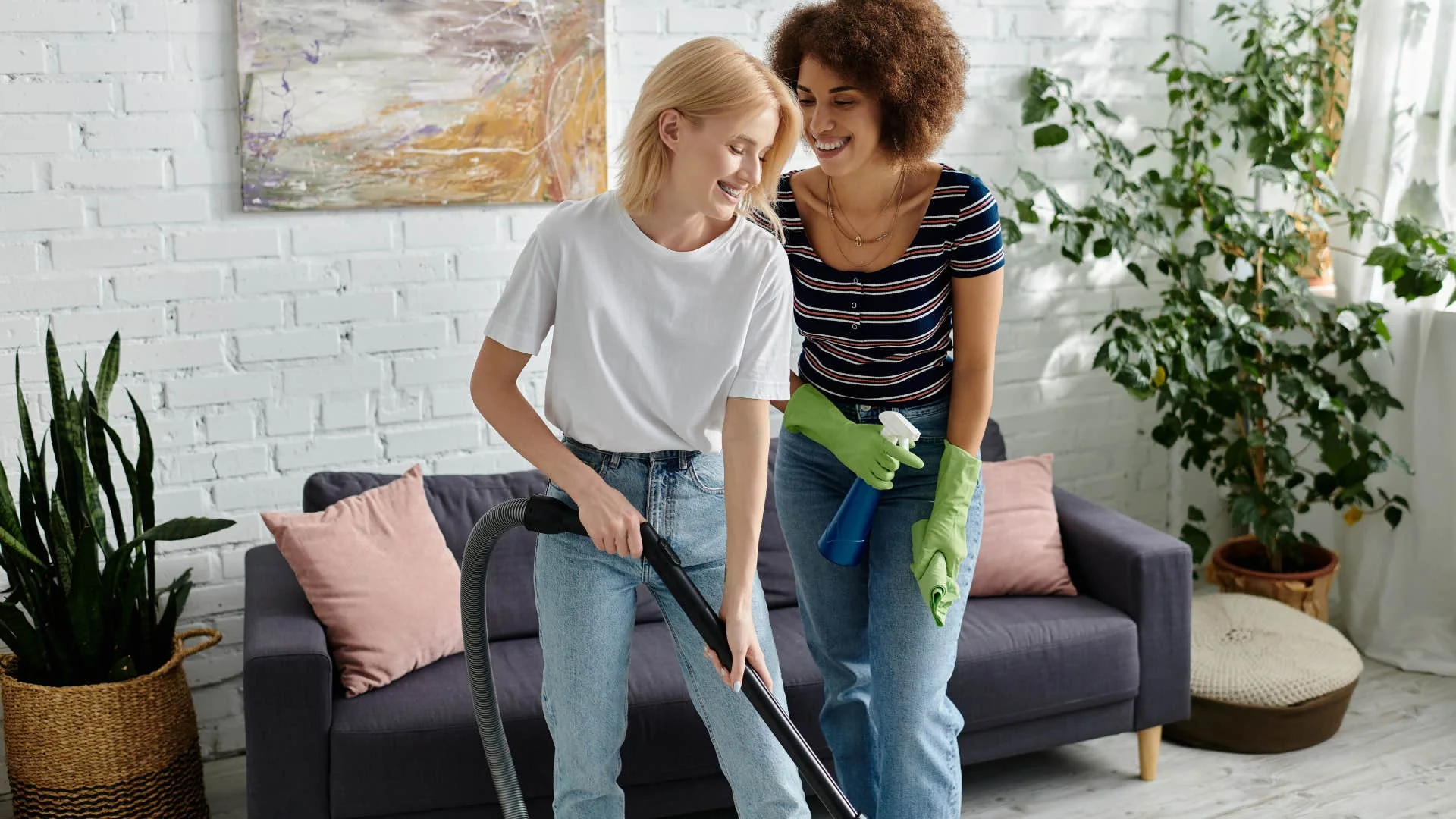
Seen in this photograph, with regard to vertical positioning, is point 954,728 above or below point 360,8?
below

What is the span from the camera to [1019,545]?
294cm

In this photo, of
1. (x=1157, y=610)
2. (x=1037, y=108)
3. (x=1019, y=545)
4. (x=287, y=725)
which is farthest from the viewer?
(x=1037, y=108)

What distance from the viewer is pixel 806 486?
1954 mm

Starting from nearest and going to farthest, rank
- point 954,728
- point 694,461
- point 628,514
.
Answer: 1. point 628,514
2. point 694,461
3. point 954,728

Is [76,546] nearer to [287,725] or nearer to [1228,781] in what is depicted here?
[287,725]

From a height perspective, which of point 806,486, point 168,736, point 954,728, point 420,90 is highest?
point 420,90

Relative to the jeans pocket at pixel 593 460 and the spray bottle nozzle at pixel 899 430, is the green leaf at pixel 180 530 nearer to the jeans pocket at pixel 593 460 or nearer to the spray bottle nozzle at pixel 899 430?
the jeans pocket at pixel 593 460

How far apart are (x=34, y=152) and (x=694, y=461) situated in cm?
172

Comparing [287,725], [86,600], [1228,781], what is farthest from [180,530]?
[1228,781]

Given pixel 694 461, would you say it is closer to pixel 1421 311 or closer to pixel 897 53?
pixel 897 53

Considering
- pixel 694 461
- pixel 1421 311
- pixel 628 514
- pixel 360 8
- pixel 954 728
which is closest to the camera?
pixel 628 514

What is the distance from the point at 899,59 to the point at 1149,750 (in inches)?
69.0

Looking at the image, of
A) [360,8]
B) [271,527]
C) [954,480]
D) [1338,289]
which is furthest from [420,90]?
[1338,289]

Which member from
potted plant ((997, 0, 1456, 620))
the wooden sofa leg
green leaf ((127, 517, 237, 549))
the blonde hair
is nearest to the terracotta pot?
potted plant ((997, 0, 1456, 620))
